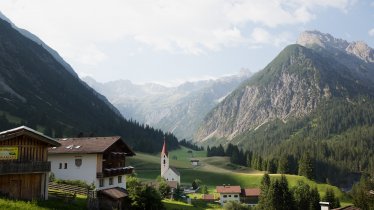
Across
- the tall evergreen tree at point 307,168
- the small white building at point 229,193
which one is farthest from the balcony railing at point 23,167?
the tall evergreen tree at point 307,168

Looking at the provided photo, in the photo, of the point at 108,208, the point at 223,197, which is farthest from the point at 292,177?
the point at 108,208

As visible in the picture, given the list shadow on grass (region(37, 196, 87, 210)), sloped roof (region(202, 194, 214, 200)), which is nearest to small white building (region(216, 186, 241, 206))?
sloped roof (region(202, 194, 214, 200))

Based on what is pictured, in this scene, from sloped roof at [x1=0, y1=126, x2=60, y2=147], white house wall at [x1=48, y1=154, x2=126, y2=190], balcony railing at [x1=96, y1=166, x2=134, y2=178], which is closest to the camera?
sloped roof at [x1=0, y1=126, x2=60, y2=147]

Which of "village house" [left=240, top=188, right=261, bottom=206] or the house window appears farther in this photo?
"village house" [left=240, top=188, right=261, bottom=206]

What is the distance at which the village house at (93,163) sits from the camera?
59594mm

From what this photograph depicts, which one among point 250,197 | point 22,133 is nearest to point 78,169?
point 22,133

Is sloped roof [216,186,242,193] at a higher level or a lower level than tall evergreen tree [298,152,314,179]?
lower

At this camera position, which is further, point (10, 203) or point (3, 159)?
point (3, 159)

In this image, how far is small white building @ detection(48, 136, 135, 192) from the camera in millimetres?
59875

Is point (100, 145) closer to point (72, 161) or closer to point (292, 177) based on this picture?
point (72, 161)

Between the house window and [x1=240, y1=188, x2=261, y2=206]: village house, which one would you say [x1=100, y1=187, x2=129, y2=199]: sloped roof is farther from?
[x1=240, y1=188, x2=261, y2=206]: village house

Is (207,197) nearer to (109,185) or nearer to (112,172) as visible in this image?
(109,185)

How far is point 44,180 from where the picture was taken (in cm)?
4716

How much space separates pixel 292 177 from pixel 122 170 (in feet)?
395
